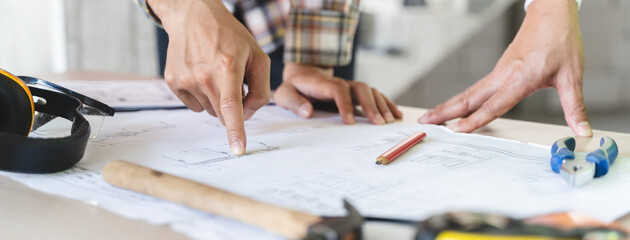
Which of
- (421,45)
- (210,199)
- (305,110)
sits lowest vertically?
(421,45)

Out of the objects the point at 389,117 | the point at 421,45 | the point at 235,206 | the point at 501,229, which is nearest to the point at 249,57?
the point at 389,117

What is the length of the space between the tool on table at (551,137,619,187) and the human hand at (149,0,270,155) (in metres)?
0.33

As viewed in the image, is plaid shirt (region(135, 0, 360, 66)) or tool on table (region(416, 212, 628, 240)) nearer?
tool on table (region(416, 212, 628, 240))

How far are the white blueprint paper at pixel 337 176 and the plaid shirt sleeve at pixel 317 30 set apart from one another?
19.6 inches

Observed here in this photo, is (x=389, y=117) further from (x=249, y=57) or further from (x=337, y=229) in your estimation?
(x=337, y=229)

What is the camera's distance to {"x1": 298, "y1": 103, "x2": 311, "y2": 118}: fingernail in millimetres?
859

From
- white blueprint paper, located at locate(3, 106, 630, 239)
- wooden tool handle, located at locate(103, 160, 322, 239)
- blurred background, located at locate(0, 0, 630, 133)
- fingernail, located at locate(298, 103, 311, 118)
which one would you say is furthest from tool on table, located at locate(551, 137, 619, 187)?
blurred background, located at locate(0, 0, 630, 133)

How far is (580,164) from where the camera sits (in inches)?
18.3

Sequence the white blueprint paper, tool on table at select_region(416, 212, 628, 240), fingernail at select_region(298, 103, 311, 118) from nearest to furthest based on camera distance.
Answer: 1. tool on table at select_region(416, 212, 628, 240)
2. the white blueprint paper
3. fingernail at select_region(298, 103, 311, 118)

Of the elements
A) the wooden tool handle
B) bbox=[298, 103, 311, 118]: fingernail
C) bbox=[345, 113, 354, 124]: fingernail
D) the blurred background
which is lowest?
the blurred background

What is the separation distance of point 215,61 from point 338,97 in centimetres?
28

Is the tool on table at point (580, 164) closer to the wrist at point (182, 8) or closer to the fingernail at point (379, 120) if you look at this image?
the fingernail at point (379, 120)

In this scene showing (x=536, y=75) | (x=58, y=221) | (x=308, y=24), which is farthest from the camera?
(x=308, y=24)

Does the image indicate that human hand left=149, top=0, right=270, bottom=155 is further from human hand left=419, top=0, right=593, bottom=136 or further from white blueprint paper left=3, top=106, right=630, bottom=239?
human hand left=419, top=0, right=593, bottom=136
